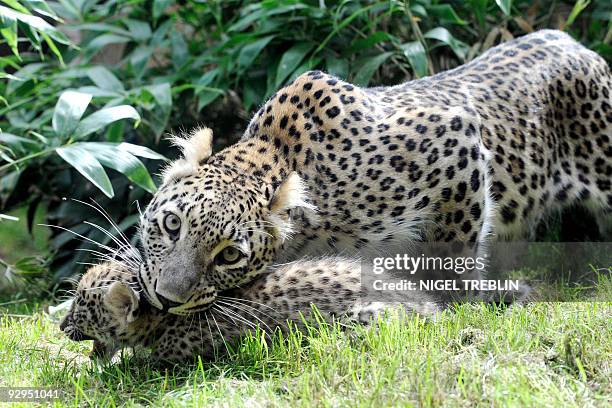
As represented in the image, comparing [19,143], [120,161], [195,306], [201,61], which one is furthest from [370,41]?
[195,306]

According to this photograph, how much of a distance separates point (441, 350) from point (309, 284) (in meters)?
1.17

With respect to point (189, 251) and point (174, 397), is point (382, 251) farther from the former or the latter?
point (174, 397)

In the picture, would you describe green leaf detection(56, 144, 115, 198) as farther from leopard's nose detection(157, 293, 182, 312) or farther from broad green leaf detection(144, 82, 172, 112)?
broad green leaf detection(144, 82, 172, 112)

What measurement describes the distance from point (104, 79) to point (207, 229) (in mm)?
4276

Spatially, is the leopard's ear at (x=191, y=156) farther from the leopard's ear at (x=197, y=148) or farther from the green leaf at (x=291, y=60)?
the green leaf at (x=291, y=60)

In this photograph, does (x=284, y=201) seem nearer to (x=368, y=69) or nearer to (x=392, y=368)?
(x=392, y=368)

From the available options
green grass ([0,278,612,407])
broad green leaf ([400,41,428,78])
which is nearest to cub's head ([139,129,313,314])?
green grass ([0,278,612,407])

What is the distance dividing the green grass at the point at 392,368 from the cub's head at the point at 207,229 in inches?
20.5

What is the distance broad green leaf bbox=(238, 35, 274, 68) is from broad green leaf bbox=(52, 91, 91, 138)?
2090 mm

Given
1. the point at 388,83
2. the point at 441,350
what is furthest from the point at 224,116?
the point at 441,350

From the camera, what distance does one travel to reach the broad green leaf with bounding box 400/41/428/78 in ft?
29.5

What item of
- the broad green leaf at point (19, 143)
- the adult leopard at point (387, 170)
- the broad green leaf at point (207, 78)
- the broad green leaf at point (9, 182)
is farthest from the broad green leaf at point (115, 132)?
the adult leopard at point (387, 170)

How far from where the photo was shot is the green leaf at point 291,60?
30.3ft

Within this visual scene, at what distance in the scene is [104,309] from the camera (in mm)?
6238
